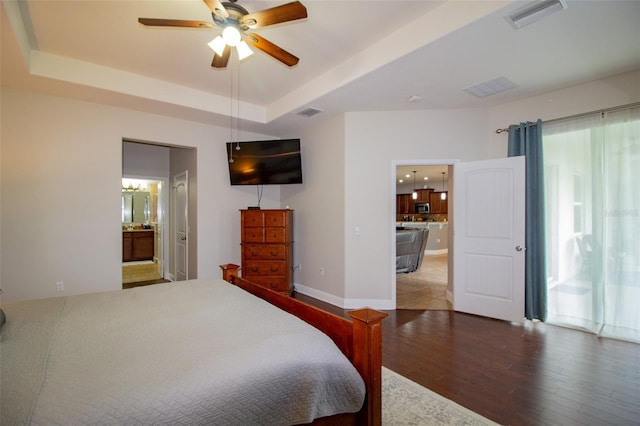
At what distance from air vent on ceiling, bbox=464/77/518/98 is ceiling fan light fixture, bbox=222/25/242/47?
8.64 feet

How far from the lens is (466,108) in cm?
414

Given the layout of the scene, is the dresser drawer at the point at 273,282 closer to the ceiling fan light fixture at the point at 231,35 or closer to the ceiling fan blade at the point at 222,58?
the ceiling fan blade at the point at 222,58

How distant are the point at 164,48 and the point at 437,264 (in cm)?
712

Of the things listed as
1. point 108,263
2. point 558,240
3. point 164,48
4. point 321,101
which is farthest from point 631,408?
point 108,263

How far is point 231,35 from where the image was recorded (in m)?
2.17

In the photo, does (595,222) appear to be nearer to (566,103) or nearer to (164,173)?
(566,103)

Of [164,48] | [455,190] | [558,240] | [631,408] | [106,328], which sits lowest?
[631,408]

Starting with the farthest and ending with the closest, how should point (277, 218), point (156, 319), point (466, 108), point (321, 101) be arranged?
1. point (277, 218)
2. point (466, 108)
3. point (321, 101)
4. point (156, 319)

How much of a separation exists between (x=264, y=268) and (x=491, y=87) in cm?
381

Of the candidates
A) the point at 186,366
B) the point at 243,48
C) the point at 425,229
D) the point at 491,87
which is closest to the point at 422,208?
the point at 425,229

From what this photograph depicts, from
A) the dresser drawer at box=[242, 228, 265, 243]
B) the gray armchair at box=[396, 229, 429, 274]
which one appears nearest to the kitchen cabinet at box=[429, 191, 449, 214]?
the gray armchair at box=[396, 229, 429, 274]

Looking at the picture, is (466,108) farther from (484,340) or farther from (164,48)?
(164,48)

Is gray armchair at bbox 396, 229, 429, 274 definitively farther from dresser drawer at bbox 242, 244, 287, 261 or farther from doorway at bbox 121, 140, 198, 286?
doorway at bbox 121, 140, 198, 286

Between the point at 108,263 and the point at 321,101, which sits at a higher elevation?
the point at 321,101
